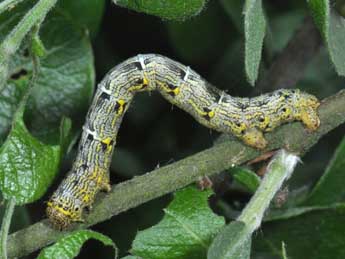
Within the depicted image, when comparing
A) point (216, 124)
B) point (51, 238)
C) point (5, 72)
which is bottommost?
point (51, 238)

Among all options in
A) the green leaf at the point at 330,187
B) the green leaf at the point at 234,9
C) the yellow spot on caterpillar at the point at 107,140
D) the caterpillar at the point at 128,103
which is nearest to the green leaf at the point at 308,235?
the green leaf at the point at 330,187

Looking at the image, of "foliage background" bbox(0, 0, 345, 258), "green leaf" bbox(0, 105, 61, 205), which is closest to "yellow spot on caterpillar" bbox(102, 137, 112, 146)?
"green leaf" bbox(0, 105, 61, 205)

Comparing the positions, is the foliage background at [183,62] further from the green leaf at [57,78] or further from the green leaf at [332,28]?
the green leaf at [332,28]

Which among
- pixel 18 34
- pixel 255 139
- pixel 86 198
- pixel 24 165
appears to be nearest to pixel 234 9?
pixel 255 139

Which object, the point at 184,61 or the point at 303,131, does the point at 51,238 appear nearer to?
the point at 303,131

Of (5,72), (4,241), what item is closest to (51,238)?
(4,241)

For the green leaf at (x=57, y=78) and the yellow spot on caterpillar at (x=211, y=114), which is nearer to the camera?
the yellow spot on caterpillar at (x=211, y=114)

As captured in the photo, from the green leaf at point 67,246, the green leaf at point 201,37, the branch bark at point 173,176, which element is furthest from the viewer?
the green leaf at point 201,37
